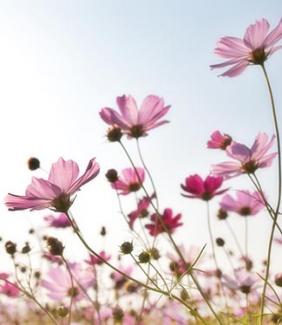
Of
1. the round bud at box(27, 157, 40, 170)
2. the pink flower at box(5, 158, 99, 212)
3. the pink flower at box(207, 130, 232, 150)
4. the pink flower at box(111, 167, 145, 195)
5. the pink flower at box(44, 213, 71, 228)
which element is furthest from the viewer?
the pink flower at box(44, 213, 71, 228)

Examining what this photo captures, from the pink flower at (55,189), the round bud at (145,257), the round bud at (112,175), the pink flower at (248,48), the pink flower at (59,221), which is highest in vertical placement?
the pink flower at (248,48)

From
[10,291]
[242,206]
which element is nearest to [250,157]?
[242,206]

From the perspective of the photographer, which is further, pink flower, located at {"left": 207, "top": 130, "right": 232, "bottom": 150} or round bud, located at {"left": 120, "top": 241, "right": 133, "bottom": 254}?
pink flower, located at {"left": 207, "top": 130, "right": 232, "bottom": 150}

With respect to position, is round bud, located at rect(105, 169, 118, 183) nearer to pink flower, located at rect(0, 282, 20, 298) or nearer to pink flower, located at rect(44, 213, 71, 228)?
pink flower, located at rect(44, 213, 71, 228)

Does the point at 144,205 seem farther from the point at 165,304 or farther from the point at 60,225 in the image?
the point at 165,304

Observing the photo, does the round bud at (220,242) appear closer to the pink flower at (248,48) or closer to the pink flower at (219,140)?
the pink flower at (219,140)

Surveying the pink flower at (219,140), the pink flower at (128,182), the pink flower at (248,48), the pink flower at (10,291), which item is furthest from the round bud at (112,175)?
the pink flower at (10,291)

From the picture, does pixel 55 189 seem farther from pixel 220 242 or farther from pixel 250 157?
pixel 220 242

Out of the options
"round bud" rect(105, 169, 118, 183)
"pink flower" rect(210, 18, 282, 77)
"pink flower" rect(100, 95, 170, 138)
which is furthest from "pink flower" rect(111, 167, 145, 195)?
"pink flower" rect(210, 18, 282, 77)
